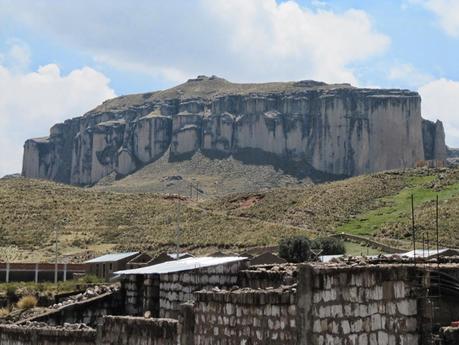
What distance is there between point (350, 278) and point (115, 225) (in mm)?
79650

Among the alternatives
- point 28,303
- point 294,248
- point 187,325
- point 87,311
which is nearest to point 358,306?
point 187,325

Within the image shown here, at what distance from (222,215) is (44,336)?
3046 inches

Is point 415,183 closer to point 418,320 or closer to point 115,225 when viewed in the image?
point 115,225

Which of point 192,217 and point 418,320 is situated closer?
point 418,320

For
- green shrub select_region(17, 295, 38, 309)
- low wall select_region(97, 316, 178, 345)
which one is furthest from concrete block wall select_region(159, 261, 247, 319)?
green shrub select_region(17, 295, 38, 309)

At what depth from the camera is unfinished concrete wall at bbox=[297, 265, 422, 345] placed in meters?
9.09

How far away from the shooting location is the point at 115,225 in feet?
289

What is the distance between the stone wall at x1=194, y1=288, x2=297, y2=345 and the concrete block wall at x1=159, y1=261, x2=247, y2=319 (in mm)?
2445

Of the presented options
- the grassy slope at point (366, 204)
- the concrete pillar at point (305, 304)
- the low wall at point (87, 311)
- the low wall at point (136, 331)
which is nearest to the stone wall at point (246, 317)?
the concrete pillar at point (305, 304)

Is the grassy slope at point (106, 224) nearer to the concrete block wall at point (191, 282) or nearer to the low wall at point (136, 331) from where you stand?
the concrete block wall at point (191, 282)

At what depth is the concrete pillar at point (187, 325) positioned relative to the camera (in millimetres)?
11523

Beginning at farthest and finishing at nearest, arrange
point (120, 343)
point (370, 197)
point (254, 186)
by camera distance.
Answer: point (254, 186) < point (370, 197) < point (120, 343)

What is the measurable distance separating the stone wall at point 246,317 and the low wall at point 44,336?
3.34 m

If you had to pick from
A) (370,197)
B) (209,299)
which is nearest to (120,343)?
(209,299)
